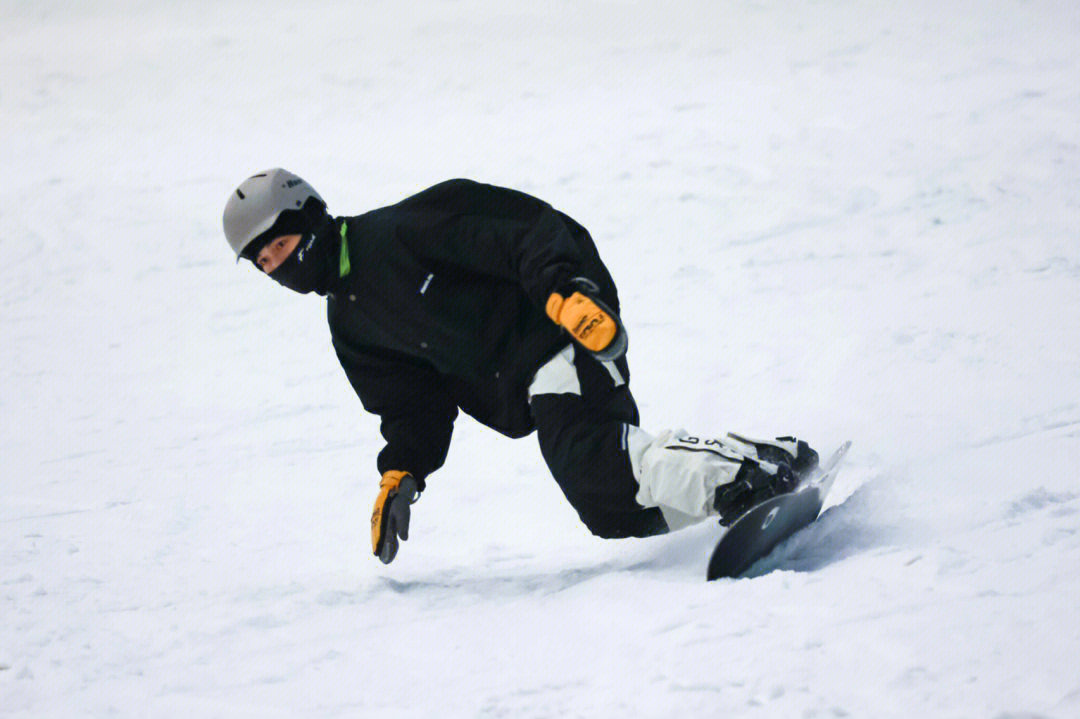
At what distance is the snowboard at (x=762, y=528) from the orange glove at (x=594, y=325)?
0.58 m

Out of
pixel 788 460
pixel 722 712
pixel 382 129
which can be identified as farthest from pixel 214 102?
pixel 722 712

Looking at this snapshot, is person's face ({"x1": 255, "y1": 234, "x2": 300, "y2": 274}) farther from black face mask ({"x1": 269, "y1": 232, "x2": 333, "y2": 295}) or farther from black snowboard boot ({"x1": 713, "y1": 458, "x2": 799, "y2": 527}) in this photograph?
black snowboard boot ({"x1": 713, "y1": 458, "x2": 799, "y2": 527})

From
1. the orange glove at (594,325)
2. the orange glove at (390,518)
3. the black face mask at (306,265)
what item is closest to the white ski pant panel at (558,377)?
the orange glove at (594,325)

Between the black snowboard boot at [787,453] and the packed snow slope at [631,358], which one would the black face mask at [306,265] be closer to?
the packed snow slope at [631,358]

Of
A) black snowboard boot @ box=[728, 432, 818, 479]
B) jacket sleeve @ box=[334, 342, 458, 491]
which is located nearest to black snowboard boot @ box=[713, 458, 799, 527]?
black snowboard boot @ box=[728, 432, 818, 479]

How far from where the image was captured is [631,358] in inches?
266

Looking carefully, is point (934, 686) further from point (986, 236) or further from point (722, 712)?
point (986, 236)

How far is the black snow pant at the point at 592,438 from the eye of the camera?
145 inches

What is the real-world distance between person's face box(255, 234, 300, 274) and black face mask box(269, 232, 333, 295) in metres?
0.01

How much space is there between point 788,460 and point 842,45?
26.3 feet

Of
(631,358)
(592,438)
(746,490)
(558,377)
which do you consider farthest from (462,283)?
(631,358)

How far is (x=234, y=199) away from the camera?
373cm

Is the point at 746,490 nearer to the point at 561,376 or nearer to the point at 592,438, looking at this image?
the point at 592,438

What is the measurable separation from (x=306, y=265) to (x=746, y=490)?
4.91ft
